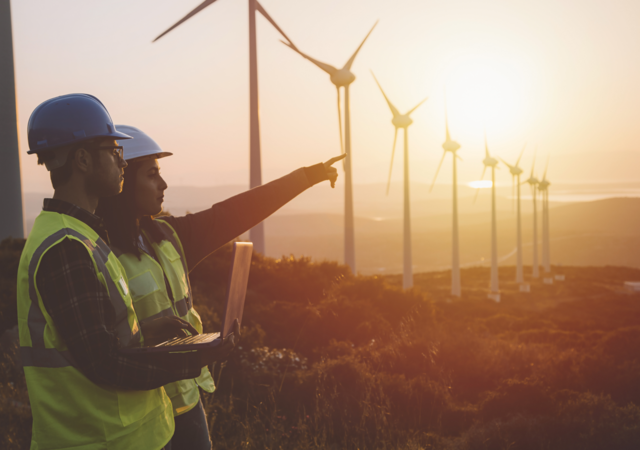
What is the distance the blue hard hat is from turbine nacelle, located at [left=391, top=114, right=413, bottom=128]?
34007 millimetres

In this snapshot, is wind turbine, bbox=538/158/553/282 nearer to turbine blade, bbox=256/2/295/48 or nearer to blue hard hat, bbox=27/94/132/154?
turbine blade, bbox=256/2/295/48

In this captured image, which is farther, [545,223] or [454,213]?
[545,223]

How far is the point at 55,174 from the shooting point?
83.2 inches

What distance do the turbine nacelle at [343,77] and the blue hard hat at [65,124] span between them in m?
27.3

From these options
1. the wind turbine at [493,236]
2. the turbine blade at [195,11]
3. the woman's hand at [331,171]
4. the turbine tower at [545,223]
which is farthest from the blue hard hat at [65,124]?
the turbine tower at [545,223]

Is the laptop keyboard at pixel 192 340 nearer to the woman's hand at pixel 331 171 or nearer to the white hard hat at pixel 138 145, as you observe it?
the white hard hat at pixel 138 145

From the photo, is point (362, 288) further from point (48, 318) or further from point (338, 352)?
point (48, 318)

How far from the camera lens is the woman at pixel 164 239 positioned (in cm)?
248

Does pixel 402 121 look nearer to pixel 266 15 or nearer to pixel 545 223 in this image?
pixel 266 15

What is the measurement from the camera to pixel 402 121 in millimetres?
34844

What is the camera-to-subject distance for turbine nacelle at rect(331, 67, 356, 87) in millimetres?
28203

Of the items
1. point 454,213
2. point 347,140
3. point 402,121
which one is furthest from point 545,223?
point 347,140

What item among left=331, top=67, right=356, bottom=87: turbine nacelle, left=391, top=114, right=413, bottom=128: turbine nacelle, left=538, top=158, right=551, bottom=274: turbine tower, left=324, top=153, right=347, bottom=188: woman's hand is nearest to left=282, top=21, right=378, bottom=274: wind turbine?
left=331, top=67, right=356, bottom=87: turbine nacelle

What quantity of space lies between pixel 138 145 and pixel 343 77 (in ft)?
88.2
